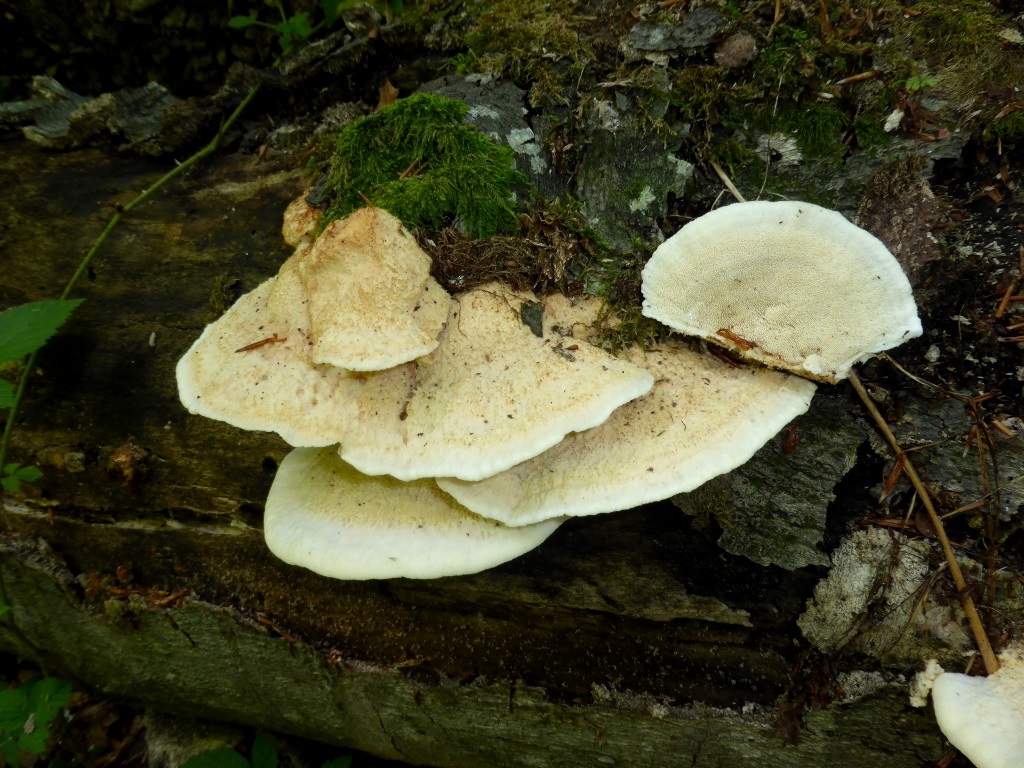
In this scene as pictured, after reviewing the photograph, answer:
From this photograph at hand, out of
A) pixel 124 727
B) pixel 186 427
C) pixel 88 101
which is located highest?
pixel 88 101

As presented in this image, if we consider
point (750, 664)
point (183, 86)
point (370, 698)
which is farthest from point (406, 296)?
point (183, 86)

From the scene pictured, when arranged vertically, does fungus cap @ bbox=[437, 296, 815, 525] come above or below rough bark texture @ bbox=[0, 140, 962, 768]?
above

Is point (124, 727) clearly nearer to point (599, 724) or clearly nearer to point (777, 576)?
point (599, 724)

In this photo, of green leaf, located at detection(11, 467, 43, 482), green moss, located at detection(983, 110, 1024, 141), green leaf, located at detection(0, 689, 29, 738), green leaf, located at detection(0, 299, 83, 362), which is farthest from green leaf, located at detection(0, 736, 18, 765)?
green moss, located at detection(983, 110, 1024, 141)

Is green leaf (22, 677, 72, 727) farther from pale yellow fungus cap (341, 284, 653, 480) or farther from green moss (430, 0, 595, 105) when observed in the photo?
green moss (430, 0, 595, 105)

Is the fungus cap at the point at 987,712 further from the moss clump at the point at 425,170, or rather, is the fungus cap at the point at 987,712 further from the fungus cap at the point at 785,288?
the moss clump at the point at 425,170

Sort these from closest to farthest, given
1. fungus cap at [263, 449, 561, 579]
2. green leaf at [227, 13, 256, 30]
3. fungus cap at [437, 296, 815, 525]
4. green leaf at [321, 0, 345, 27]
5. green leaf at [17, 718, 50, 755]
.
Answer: fungus cap at [437, 296, 815, 525] < fungus cap at [263, 449, 561, 579] < green leaf at [17, 718, 50, 755] < green leaf at [321, 0, 345, 27] < green leaf at [227, 13, 256, 30]

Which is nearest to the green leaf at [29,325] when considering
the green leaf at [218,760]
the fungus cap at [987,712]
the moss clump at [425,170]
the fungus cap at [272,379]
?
the fungus cap at [272,379]
